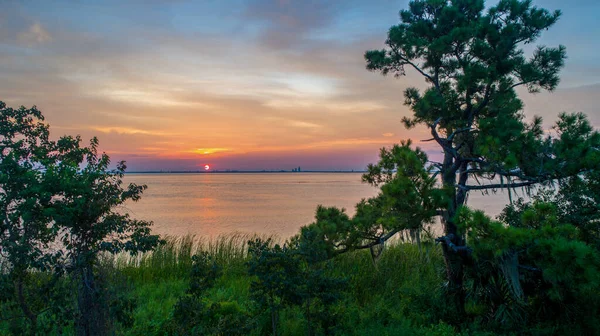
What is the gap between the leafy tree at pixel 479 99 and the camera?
17.6 feet

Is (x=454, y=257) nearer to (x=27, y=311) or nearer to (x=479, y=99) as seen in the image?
(x=479, y=99)

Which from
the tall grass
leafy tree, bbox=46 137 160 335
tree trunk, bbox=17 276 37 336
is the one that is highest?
leafy tree, bbox=46 137 160 335

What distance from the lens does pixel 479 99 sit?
6547 millimetres

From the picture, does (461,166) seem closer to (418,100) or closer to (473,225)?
(418,100)

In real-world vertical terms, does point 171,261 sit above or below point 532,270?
below

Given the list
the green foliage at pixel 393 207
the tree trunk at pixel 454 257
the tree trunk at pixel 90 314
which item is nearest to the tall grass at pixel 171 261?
the green foliage at pixel 393 207

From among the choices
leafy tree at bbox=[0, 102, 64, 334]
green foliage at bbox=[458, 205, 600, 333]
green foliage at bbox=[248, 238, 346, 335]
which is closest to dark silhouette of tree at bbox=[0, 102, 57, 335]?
leafy tree at bbox=[0, 102, 64, 334]

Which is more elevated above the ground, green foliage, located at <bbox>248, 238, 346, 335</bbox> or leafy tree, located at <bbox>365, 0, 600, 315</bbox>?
leafy tree, located at <bbox>365, 0, 600, 315</bbox>

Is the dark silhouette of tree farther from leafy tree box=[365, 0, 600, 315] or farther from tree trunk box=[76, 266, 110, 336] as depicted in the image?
leafy tree box=[365, 0, 600, 315]

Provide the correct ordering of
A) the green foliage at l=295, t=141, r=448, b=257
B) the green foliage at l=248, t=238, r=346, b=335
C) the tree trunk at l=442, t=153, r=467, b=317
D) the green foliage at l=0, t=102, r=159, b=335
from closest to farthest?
the green foliage at l=0, t=102, r=159, b=335 < the green foliage at l=248, t=238, r=346, b=335 < the green foliage at l=295, t=141, r=448, b=257 < the tree trunk at l=442, t=153, r=467, b=317

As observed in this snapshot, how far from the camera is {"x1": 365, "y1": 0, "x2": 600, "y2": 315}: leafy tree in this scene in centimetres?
535

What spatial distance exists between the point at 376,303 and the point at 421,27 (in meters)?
4.86

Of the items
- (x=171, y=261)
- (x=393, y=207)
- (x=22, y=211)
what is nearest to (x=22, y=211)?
(x=22, y=211)

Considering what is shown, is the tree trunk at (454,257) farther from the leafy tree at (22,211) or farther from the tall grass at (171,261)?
the leafy tree at (22,211)
